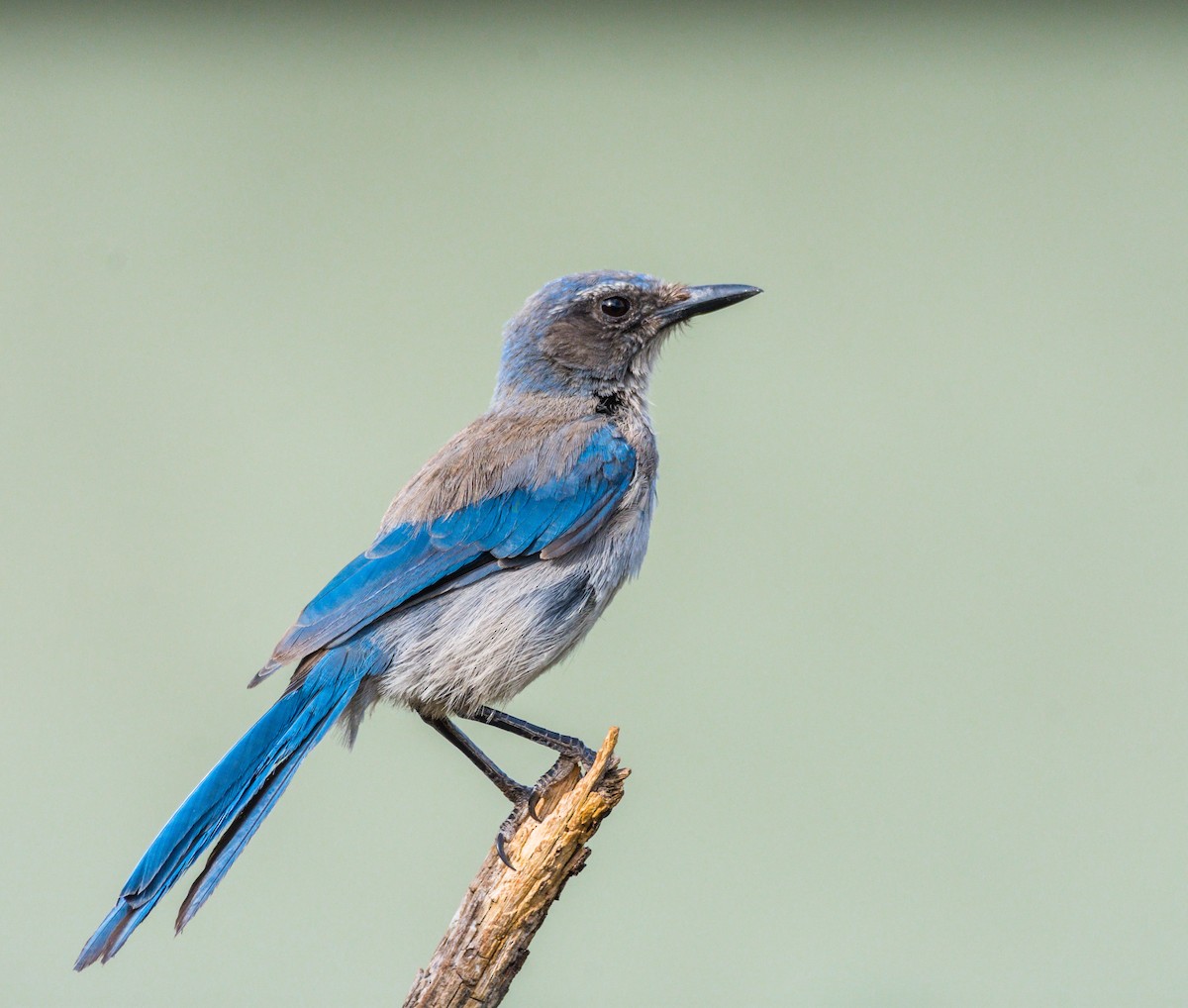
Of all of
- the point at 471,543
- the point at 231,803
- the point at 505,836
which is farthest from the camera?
the point at 471,543

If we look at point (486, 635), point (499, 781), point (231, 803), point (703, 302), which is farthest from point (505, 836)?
point (703, 302)

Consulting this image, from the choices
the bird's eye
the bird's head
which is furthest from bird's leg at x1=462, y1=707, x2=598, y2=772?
the bird's eye

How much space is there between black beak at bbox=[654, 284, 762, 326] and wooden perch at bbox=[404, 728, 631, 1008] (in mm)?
1096

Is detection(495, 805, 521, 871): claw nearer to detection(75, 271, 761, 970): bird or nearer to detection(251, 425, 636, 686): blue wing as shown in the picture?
detection(75, 271, 761, 970): bird

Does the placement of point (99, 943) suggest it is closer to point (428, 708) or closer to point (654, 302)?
point (428, 708)

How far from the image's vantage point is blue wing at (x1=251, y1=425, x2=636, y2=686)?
2578 mm

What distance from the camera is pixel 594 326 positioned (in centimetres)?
305

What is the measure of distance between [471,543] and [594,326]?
2.27 ft

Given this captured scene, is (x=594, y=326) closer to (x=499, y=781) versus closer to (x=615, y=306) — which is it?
(x=615, y=306)

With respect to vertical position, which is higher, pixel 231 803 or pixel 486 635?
pixel 486 635

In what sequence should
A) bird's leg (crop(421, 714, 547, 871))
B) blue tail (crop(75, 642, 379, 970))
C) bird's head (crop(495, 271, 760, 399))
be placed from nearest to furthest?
blue tail (crop(75, 642, 379, 970)) < bird's leg (crop(421, 714, 547, 871)) < bird's head (crop(495, 271, 760, 399))

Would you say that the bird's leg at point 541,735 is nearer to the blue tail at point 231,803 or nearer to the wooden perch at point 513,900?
the wooden perch at point 513,900

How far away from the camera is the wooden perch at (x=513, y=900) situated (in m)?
2.45

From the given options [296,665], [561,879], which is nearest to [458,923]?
A: [561,879]
